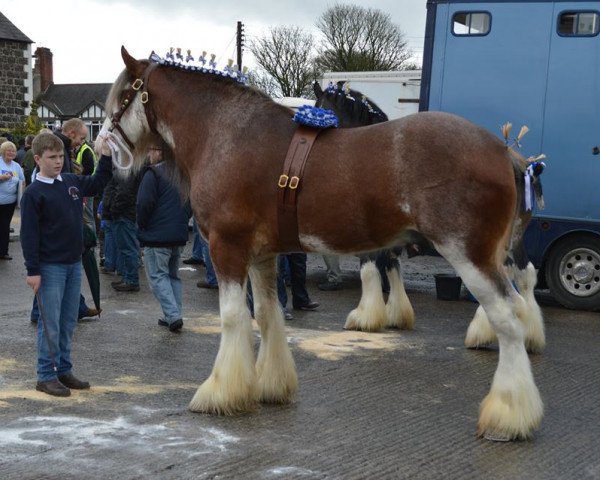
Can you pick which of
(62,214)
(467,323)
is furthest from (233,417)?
(467,323)

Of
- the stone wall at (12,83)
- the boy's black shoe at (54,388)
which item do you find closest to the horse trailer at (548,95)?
the boy's black shoe at (54,388)

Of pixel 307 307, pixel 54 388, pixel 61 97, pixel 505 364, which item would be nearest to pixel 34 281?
pixel 54 388

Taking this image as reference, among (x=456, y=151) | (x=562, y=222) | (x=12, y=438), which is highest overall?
(x=456, y=151)

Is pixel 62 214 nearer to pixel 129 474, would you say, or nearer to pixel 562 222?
pixel 129 474

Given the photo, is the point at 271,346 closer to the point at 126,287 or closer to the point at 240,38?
the point at 126,287

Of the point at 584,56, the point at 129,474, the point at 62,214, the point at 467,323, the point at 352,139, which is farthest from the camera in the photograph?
the point at 584,56

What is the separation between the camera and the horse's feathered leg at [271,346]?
6242 millimetres

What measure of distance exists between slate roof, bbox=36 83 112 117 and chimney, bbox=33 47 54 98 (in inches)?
25.5

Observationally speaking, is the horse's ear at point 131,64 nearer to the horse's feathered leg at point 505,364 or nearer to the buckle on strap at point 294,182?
the buckle on strap at point 294,182

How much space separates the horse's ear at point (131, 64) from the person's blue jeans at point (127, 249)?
17.3ft

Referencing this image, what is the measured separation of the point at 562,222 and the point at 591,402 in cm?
476

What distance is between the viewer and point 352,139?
5.79m

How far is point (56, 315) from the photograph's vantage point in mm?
6348

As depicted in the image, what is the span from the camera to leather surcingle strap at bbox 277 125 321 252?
18.8 ft
